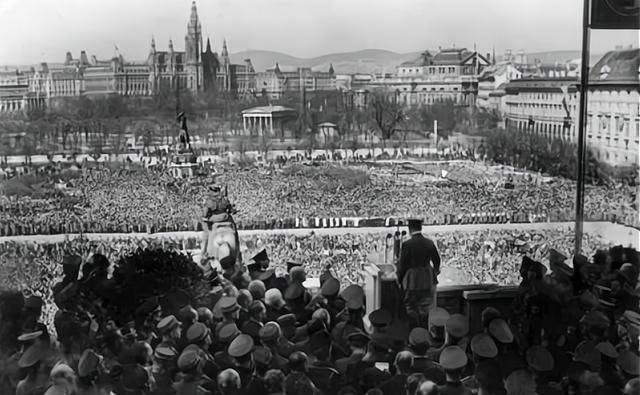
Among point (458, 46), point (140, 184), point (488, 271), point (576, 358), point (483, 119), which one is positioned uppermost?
point (458, 46)

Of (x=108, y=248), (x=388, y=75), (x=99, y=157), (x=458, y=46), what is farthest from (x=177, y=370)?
(x=458, y=46)

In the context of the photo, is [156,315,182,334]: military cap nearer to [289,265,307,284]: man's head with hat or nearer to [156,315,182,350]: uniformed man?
[156,315,182,350]: uniformed man

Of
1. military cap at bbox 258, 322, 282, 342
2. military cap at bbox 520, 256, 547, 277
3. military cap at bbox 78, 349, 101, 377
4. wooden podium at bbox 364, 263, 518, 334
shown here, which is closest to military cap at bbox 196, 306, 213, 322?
military cap at bbox 258, 322, 282, 342

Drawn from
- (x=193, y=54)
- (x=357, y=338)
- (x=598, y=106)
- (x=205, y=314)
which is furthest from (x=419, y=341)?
(x=193, y=54)

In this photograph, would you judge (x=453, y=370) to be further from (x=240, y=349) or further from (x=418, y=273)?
(x=240, y=349)

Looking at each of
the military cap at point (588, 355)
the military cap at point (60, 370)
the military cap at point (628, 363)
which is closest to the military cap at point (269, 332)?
the military cap at point (60, 370)

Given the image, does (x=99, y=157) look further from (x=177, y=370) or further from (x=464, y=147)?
(x=464, y=147)
